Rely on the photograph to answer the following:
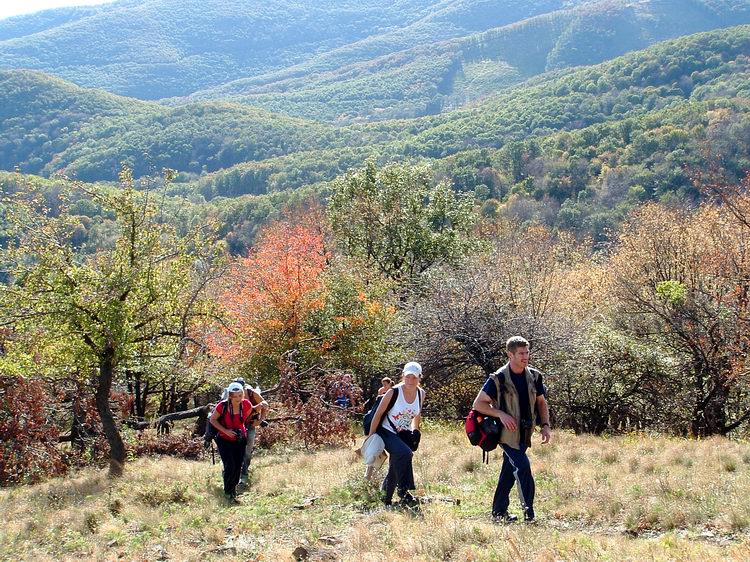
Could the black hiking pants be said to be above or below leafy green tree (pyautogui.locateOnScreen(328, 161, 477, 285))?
below

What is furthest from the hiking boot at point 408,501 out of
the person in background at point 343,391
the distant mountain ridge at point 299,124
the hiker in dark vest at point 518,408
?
the distant mountain ridge at point 299,124

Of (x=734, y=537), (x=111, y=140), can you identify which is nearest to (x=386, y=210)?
(x=734, y=537)

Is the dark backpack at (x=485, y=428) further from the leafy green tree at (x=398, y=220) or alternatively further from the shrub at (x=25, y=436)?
the leafy green tree at (x=398, y=220)

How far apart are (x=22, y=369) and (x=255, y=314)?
8814 millimetres

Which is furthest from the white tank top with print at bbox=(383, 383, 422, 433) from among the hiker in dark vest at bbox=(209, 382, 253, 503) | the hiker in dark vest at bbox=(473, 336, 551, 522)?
the hiker in dark vest at bbox=(209, 382, 253, 503)

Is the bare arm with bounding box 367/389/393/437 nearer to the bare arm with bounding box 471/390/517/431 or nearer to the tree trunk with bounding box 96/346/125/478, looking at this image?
the bare arm with bounding box 471/390/517/431

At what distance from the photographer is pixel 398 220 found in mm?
27500

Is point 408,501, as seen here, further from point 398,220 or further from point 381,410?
point 398,220

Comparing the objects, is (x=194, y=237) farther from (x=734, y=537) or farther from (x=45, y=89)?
(x=45, y=89)

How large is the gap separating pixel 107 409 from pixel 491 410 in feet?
22.1

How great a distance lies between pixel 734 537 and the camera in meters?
5.49

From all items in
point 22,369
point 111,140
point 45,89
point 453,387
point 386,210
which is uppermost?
point 45,89

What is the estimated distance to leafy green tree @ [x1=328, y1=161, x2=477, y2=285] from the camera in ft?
89.0

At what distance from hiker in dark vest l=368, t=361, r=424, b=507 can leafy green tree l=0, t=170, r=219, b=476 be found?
4.58 meters
